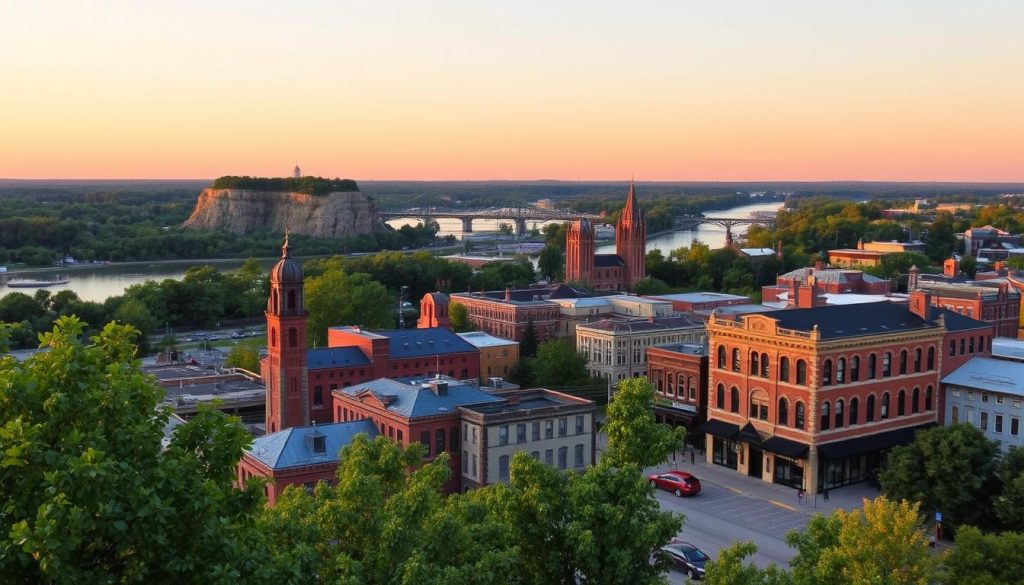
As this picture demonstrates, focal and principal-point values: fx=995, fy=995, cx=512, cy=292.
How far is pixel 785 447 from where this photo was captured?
55.2 m

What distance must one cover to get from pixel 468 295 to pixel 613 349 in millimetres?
29371

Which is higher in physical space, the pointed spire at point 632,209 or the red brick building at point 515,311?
the pointed spire at point 632,209

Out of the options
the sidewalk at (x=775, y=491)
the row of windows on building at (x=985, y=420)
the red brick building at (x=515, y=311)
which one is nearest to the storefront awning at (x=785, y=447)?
the sidewalk at (x=775, y=491)

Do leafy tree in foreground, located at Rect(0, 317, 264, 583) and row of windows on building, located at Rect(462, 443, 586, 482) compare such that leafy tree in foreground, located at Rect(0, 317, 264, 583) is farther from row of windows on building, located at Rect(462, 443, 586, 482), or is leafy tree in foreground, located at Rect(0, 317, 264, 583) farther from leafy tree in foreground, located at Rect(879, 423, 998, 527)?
leafy tree in foreground, located at Rect(879, 423, 998, 527)

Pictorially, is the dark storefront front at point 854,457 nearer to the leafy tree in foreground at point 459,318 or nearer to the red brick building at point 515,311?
the red brick building at point 515,311

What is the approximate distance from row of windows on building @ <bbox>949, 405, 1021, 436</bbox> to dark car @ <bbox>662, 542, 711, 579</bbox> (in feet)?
68.1

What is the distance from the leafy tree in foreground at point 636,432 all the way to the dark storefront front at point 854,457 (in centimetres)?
2133

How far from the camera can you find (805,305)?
72188 millimetres

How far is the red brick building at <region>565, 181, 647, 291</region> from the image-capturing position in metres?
A: 130

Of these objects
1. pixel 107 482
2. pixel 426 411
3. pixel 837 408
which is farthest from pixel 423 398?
pixel 107 482

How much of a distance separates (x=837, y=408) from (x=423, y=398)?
908 inches

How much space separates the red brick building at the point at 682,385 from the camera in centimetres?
6456

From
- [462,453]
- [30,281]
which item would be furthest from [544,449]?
[30,281]

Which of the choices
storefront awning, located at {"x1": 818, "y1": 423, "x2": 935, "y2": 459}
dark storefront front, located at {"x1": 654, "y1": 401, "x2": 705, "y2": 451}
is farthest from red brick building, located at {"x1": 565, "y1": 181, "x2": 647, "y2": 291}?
storefront awning, located at {"x1": 818, "y1": 423, "x2": 935, "y2": 459}
